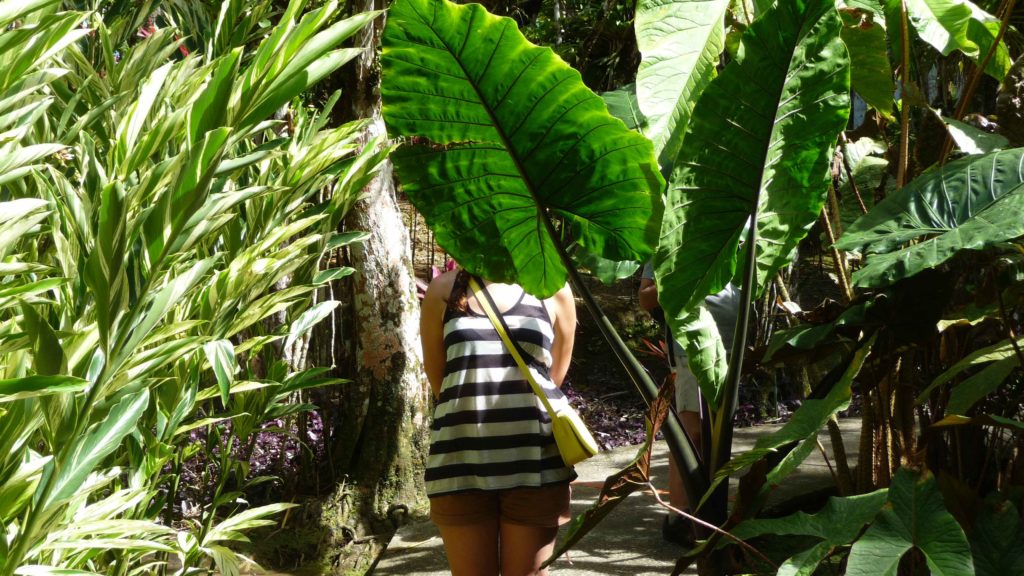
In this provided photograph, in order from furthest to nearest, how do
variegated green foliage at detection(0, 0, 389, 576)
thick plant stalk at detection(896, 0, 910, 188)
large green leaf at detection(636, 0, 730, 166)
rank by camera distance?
thick plant stalk at detection(896, 0, 910, 188) < large green leaf at detection(636, 0, 730, 166) < variegated green foliage at detection(0, 0, 389, 576)

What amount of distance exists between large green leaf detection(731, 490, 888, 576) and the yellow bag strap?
962 millimetres

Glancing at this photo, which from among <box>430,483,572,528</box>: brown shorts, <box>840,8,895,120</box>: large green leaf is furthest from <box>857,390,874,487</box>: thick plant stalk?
<box>430,483,572,528</box>: brown shorts

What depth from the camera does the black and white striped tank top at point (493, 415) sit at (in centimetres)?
280

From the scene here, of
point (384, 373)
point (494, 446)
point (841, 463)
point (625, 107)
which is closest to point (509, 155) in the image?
point (625, 107)

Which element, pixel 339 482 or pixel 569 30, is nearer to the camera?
pixel 339 482

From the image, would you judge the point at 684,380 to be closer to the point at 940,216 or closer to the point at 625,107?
the point at 625,107

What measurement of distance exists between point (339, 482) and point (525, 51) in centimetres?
364

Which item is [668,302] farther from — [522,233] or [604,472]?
[604,472]

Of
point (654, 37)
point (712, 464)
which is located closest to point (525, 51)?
point (654, 37)

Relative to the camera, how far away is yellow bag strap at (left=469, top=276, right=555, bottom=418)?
2.72m

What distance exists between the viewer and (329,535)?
483 cm

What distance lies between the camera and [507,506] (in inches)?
113

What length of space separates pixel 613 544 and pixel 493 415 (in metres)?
1.70

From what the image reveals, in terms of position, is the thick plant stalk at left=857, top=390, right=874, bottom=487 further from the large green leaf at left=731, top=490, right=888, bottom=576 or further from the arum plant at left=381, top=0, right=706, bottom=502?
the arum plant at left=381, top=0, right=706, bottom=502
